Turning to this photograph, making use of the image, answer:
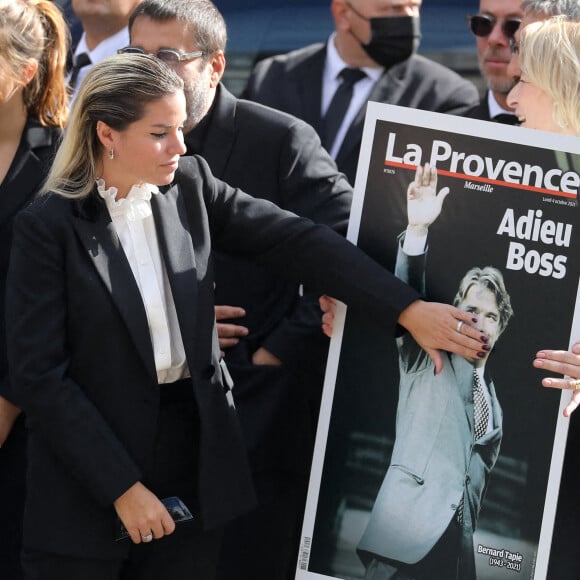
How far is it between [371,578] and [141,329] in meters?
0.83

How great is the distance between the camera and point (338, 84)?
4.64m

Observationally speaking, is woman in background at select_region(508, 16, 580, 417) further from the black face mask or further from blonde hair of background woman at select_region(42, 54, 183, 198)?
the black face mask

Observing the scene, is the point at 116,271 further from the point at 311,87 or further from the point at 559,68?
the point at 311,87

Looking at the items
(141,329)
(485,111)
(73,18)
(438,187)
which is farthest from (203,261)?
(73,18)

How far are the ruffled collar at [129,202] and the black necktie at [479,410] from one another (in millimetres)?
870

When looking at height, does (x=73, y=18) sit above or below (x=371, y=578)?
above

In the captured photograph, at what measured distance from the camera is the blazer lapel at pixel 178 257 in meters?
2.77

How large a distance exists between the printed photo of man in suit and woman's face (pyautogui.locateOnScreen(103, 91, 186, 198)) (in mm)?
582

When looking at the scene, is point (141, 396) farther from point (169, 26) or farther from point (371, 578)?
point (169, 26)

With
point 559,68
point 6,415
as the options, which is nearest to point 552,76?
point 559,68


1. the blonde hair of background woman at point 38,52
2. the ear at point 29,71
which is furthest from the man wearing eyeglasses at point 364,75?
the ear at point 29,71

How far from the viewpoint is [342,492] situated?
9.66 feet

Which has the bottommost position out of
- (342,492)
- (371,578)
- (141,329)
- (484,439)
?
(371,578)

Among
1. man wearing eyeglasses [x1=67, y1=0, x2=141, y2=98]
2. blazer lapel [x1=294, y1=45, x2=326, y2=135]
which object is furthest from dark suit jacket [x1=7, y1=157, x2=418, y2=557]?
man wearing eyeglasses [x1=67, y1=0, x2=141, y2=98]
